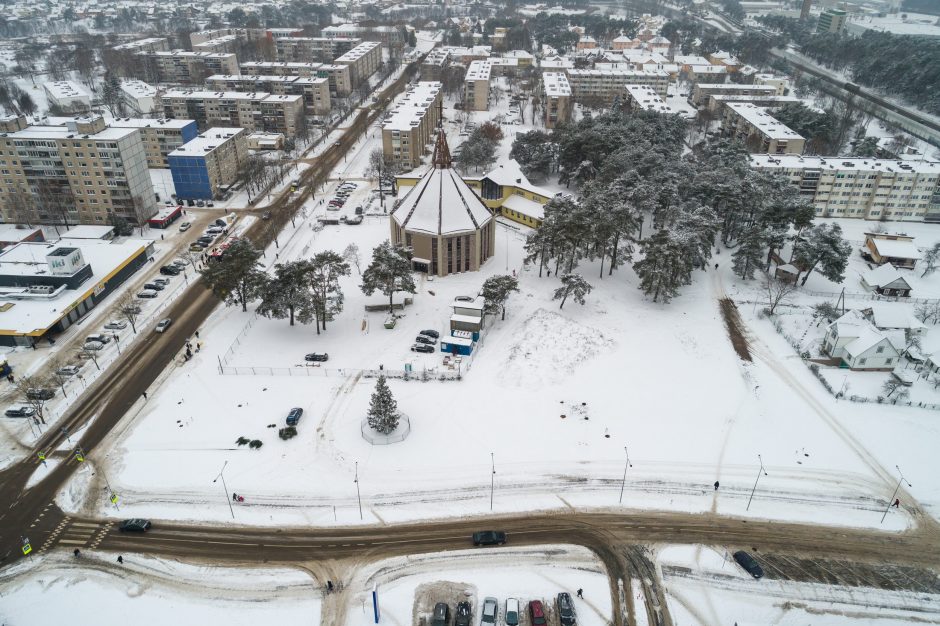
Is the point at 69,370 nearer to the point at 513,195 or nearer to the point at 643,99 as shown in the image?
the point at 513,195

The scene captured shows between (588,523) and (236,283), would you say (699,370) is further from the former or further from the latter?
(236,283)

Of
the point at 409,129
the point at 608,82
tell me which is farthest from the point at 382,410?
the point at 608,82

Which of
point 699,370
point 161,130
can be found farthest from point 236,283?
point 161,130

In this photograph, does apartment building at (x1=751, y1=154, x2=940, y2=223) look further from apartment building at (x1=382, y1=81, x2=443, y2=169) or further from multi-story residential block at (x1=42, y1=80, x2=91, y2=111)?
multi-story residential block at (x1=42, y1=80, x2=91, y2=111)

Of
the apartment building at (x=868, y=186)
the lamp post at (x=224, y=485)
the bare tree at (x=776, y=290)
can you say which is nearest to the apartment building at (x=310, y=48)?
the apartment building at (x=868, y=186)

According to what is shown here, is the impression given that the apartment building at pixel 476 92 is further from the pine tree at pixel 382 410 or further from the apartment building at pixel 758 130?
the pine tree at pixel 382 410

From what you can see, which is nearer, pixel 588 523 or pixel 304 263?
pixel 588 523

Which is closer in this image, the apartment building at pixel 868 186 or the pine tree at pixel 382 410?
the pine tree at pixel 382 410
